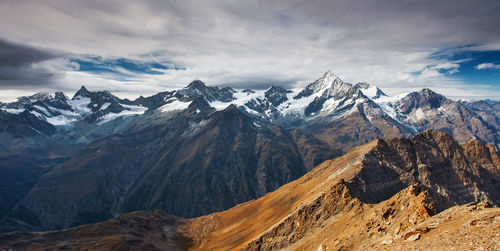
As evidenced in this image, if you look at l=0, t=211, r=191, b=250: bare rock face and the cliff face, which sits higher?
the cliff face

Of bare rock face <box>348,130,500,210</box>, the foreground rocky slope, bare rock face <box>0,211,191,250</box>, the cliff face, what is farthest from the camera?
bare rock face <box>0,211,191,250</box>

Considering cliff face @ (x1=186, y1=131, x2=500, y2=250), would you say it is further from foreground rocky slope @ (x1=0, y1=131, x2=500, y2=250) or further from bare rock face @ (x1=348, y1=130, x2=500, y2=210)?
bare rock face @ (x1=348, y1=130, x2=500, y2=210)

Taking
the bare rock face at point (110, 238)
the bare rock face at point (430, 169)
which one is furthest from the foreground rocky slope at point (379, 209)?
the bare rock face at point (110, 238)

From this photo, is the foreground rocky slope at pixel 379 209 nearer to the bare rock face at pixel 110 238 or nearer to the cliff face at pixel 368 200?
the cliff face at pixel 368 200

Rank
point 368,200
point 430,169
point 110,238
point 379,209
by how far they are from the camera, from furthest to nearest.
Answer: point 430,169
point 110,238
point 368,200
point 379,209

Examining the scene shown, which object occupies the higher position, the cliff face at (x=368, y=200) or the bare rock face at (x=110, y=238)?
the cliff face at (x=368, y=200)

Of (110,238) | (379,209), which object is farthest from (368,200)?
(110,238)

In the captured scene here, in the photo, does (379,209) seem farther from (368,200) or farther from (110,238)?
(110,238)

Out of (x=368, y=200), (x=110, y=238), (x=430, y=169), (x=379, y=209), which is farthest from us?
(x=430, y=169)

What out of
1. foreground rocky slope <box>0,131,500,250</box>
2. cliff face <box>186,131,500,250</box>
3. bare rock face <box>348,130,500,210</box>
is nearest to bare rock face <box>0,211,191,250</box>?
foreground rocky slope <box>0,131,500,250</box>

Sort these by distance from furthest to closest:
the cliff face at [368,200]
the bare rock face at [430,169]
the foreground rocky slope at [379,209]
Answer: the bare rock face at [430,169], the cliff face at [368,200], the foreground rocky slope at [379,209]
